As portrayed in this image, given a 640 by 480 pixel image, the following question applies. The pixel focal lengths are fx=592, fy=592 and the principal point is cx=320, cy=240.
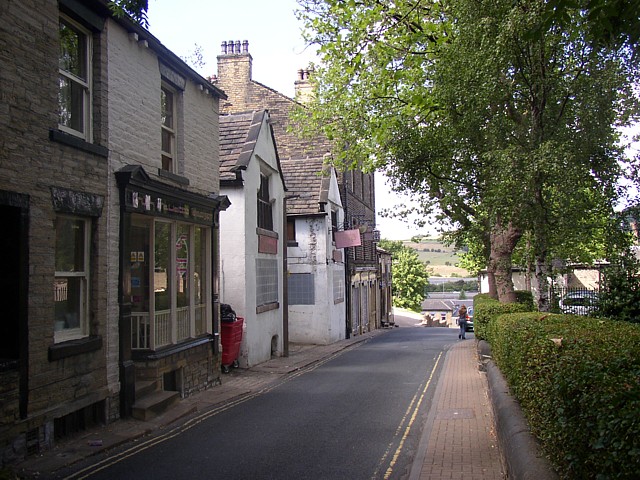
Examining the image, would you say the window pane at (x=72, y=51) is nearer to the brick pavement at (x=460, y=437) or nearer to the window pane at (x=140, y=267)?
the window pane at (x=140, y=267)

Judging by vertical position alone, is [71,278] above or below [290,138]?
below

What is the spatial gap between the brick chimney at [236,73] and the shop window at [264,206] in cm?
1339

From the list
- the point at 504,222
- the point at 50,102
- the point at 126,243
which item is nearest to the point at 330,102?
the point at 504,222

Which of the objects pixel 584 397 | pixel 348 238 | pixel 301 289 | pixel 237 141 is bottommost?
pixel 584 397

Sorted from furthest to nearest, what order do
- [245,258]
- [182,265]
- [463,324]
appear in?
[463,324] → [245,258] → [182,265]

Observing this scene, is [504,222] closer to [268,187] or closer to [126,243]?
[126,243]

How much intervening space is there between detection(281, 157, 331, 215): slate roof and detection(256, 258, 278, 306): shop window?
5.52 m

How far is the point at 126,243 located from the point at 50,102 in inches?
108

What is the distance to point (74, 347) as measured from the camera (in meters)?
8.42

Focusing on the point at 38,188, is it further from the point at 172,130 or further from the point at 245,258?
the point at 245,258

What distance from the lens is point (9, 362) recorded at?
23.4ft

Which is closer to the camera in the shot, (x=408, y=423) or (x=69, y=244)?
(x=69, y=244)

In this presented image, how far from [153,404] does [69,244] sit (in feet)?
10.2

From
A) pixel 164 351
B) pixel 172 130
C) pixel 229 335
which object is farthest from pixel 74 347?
pixel 229 335
